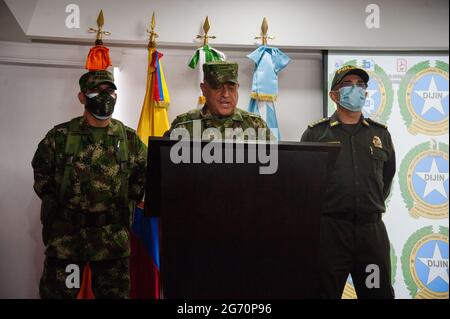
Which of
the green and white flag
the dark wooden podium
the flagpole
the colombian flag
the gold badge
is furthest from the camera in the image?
the green and white flag

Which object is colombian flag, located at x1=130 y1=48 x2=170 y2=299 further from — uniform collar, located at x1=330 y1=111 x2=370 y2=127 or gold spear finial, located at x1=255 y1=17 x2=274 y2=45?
gold spear finial, located at x1=255 y1=17 x2=274 y2=45

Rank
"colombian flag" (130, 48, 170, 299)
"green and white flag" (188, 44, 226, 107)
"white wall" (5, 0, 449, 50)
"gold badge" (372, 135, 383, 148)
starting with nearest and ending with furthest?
"gold badge" (372, 135, 383, 148), "colombian flag" (130, 48, 170, 299), "green and white flag" (188, 44, 226, 107), "white wall" (5, 0, 449, 50)

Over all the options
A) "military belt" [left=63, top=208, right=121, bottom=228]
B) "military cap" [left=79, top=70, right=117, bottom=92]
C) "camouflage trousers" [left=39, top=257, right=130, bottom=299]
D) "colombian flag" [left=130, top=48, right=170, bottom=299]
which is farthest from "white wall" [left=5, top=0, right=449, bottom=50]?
"camouflage trousers" [left=39, top=257, right=130, bottom=299]

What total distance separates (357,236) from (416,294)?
5.71ft

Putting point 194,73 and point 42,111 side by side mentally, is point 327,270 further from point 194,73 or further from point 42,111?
point 42,111

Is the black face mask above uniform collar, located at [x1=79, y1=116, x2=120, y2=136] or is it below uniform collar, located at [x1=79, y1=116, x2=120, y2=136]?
above

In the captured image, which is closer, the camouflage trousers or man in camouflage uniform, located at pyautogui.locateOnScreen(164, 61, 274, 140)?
the camouflage trousers

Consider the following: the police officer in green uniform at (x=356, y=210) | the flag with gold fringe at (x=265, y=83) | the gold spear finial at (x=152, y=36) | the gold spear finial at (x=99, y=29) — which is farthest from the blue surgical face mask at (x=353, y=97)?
the gold spear finial at (x=99, y=29)

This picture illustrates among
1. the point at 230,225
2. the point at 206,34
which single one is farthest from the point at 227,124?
the point at 206,34

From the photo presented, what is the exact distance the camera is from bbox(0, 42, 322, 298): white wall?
382 cm

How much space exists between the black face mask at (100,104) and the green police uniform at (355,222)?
1275mm

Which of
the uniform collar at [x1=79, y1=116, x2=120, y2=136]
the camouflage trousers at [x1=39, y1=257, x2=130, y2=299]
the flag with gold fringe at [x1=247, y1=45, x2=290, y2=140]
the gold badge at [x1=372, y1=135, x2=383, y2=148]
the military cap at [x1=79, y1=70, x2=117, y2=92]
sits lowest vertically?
the camouflage trousers at [x1=39, y1=257, x2=130, y2=299]

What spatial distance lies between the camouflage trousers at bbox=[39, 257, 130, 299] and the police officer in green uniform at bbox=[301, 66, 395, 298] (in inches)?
44.6
